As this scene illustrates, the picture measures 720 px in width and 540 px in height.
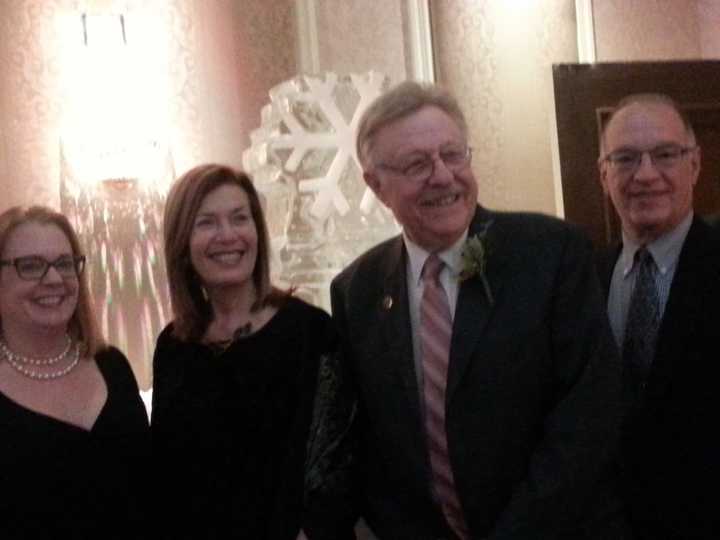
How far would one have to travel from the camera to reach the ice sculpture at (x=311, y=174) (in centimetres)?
319

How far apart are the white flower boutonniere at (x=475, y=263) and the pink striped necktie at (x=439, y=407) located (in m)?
0.09

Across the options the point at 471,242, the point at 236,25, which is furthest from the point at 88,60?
the point at 471,242

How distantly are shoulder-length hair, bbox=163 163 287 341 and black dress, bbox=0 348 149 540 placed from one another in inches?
10.0

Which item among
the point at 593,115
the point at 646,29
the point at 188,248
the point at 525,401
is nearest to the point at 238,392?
Answer: the point at 188,248

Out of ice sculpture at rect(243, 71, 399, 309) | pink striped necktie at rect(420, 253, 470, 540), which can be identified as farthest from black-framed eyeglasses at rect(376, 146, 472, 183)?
ice sculpture at rect(243, 71, 399, 309)

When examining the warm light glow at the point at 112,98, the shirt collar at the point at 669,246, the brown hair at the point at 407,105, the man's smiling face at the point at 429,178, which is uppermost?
the warm light glow at the point at 112,98

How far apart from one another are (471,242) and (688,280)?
0.53 meters

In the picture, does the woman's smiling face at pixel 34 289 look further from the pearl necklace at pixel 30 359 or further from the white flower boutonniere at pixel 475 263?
the white flower boutonniere at pixel 475 263

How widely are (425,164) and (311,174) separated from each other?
1.32m

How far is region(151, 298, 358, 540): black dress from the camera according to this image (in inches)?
79.3

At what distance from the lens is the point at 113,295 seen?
3.12m

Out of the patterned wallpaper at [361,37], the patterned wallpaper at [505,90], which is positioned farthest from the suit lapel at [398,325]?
the patterned wallpaper at [505,90]

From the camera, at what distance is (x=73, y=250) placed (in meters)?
2.11

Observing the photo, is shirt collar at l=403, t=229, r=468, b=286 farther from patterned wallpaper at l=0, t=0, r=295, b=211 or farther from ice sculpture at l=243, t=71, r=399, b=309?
patterned wallpaper at l=0, t=0, r=295, b=211
